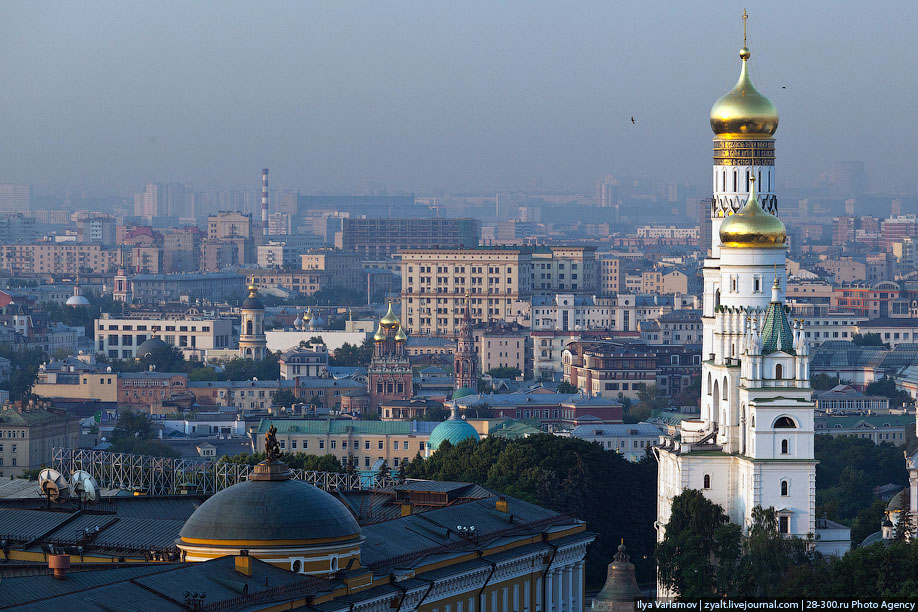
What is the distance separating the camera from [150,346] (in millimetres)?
139875

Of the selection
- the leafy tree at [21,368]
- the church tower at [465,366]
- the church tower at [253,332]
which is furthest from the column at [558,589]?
the church tower at [253,332]

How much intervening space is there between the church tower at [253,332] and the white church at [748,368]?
7867 centimetres

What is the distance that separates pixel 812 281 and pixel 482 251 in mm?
27020

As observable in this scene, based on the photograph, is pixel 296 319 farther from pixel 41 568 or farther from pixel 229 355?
pixel 41 568

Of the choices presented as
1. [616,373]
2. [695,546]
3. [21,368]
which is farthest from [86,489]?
[21,368]

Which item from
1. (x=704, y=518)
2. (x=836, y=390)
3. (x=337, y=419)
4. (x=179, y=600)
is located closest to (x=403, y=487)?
(x=704, y=518)

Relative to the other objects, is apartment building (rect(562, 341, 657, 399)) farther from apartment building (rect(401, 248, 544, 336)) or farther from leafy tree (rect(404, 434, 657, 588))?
leafy tree (rect(404, 434, 657, 588))

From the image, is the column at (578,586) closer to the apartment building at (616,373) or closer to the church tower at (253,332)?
the apartment building at (616,373)

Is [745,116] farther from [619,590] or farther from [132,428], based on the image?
[132,428]

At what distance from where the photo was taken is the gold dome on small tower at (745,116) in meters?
63.0

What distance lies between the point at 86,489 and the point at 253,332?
91.7m

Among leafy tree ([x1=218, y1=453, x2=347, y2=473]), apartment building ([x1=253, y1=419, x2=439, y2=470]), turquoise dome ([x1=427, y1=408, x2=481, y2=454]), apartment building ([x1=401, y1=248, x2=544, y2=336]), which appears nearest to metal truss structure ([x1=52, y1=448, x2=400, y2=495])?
leafy tree ([x1=218, y1=453, x2=347, y2=473])

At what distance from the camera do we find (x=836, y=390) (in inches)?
4328

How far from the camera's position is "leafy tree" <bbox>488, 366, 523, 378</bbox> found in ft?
424
